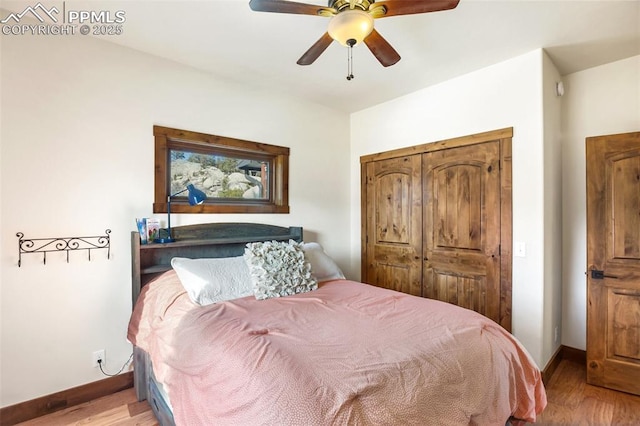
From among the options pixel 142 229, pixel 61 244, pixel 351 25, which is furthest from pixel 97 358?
pixel 351 25

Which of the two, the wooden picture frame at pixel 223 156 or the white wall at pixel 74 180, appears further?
the wooden picture frame at pixel 223 156

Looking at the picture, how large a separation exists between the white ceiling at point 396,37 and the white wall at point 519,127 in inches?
5.6

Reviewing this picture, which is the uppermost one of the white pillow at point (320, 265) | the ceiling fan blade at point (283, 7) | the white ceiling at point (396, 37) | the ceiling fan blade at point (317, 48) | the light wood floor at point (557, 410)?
the white ceiling at point (396, 37)

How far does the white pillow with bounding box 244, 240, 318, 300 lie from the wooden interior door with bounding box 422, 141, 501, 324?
1.40 metres

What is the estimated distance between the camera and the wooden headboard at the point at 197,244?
2.28 metres

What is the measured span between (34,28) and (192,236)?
1.73 meters

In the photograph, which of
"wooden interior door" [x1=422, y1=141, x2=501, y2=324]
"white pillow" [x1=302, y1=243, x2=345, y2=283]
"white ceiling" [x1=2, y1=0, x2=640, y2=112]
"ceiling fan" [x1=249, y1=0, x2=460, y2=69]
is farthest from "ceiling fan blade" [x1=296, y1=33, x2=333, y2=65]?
"wooden interior door" [x1=422, y1=141, x2=501, y2=324]

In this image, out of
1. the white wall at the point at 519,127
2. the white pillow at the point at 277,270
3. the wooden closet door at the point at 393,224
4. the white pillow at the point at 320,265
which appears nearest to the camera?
the white pillow at the point at 277,270

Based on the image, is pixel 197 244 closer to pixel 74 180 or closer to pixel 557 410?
pixel 74 180

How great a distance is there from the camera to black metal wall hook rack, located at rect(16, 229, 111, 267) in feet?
6.46

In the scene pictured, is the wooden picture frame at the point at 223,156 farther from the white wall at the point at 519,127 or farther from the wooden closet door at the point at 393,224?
the white wall at the point at 519,127

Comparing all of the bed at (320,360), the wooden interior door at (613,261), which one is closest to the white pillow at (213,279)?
the bed at (320,360)

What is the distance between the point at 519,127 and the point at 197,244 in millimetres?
2794

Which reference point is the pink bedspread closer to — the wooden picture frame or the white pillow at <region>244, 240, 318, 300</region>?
the white pillow at <region>244, 240, 318, 300</region>
